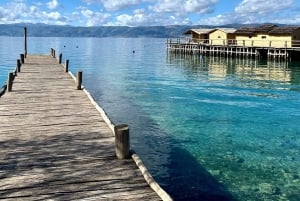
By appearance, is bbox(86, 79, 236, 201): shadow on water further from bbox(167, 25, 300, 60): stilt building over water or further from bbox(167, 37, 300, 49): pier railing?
bbox(167, 37, 300, 49): pier railing

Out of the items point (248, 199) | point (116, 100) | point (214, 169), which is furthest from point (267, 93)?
point (248, 199)

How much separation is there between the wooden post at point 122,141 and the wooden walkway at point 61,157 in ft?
0.71

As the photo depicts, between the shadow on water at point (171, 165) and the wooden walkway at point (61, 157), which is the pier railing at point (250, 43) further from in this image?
the wooden walkway at point (61, 157)

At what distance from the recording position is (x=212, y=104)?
89.1 ft

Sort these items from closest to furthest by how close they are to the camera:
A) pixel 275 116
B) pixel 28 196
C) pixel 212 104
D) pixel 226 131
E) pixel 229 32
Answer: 1. pixel 28 196
2. pixel 226 131
3. pixel 275 116
4. pixel 212 104
5. pixel 229 32

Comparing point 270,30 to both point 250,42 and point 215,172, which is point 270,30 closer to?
point 250,42

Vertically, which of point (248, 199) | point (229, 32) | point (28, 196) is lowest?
point (248, 199)

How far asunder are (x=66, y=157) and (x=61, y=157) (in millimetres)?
131

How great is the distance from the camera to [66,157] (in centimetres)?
1009

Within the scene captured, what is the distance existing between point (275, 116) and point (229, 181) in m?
12.0

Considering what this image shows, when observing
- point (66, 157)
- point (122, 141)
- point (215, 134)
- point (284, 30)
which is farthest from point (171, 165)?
point (284, 30)

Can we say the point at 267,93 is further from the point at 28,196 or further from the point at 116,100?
the point at 28,196

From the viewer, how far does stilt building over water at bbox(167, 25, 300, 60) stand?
6688 centimetres

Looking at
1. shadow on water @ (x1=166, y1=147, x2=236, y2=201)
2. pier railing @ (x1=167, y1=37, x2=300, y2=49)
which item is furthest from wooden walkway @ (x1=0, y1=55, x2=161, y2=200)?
pier railing @ (x1=167, y1=37, x2=300, y2=49)
